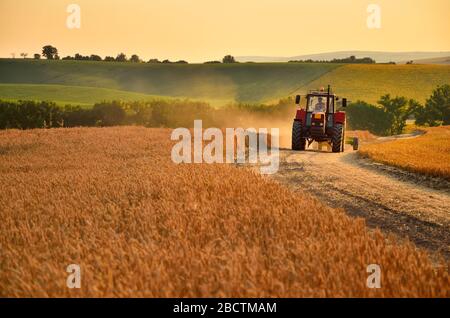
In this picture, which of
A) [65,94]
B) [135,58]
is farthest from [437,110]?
[135,58]

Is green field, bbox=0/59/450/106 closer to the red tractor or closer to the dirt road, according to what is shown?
the red tractor

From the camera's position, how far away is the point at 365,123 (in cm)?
6134

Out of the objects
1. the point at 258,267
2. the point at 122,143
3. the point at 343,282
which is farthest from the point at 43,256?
the point at 122,143

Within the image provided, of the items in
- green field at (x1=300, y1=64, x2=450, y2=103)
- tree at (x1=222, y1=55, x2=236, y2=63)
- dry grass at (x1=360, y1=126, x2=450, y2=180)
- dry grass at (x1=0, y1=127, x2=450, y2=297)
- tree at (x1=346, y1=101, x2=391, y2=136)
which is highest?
tree at (x1=222, y1=55, x2=236, y2=63)

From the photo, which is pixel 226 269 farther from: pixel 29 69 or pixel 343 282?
pixel 29 69

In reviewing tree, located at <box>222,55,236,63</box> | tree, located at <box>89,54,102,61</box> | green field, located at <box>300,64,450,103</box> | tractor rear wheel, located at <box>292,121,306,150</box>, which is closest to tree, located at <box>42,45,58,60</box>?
tree, located at <box>89,54,102,61</box>

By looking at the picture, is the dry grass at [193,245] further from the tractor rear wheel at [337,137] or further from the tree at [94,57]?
the tree at [94,57]

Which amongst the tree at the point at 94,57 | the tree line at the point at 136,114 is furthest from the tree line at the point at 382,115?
the tree at the point at 94,57

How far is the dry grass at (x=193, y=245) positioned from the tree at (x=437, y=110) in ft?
208

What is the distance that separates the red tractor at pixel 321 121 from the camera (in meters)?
23.4

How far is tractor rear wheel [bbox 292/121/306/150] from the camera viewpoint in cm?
2392

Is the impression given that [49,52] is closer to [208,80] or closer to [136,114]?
[208,80]

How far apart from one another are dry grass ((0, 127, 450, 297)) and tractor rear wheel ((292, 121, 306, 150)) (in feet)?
43.5
